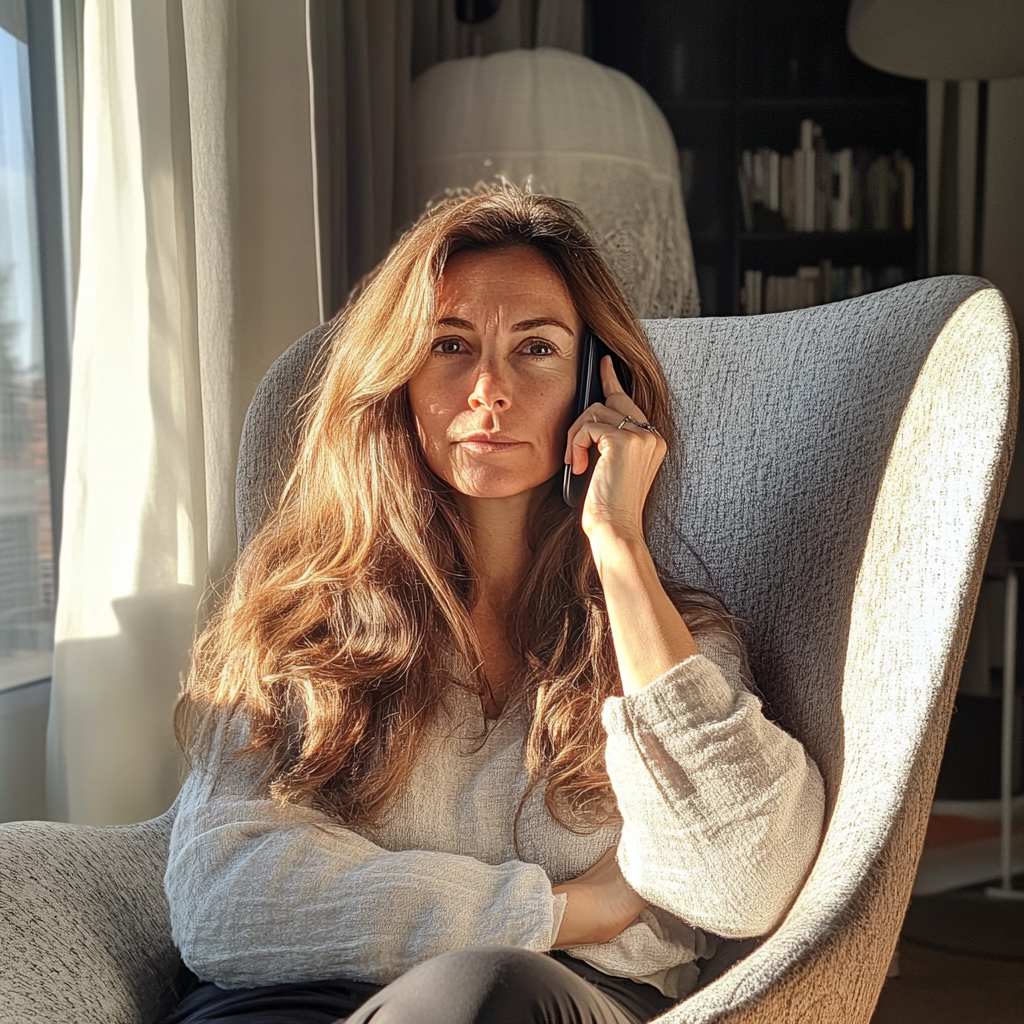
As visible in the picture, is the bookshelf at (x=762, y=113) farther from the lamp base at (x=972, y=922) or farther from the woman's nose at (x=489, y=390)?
the woman's nose at (x=489, y=390)

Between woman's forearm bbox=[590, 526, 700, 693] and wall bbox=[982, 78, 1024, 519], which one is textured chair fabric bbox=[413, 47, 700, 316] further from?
wall bbox=[982, 78, 1024, 519]

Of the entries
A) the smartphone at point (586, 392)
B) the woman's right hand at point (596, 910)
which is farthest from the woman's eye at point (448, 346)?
the woman's right hand at point (596, 910)

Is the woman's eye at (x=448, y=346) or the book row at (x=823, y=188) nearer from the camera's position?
the woman's eye at (x=448, y=346)

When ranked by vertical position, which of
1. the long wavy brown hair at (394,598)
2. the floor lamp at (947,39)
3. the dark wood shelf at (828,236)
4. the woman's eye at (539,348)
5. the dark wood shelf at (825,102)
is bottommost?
the long wavy brown hair at (394,598)

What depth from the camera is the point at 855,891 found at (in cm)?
80

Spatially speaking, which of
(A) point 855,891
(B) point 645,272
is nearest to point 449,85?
(B) point 645,272

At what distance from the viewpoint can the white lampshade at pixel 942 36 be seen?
2.15 m

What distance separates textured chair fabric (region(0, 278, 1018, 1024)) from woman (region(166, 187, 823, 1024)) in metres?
0.08

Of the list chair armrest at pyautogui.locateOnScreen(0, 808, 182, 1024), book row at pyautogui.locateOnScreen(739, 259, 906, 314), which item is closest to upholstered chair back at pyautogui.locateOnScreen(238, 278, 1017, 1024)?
chair armrest at pyautogui.locateOnScreen(0, 808, 182, 1024)

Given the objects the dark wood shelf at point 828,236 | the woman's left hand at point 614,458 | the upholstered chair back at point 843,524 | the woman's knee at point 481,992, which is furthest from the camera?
the dark wood shelf at point 828,236

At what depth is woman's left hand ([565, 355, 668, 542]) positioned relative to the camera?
42.1 inches

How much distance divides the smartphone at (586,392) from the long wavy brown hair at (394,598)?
0.02 meters

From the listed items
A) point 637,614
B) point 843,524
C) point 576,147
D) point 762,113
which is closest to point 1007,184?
point 762,113

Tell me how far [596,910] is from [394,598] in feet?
1.26
